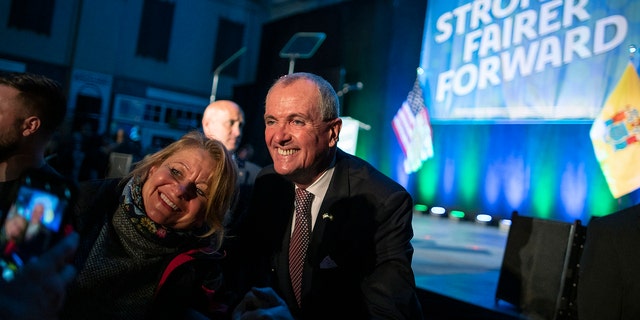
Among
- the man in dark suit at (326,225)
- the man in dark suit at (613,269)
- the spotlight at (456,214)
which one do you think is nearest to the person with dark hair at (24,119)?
the man in dark suit at (326,225)

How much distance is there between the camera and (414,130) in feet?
25.4

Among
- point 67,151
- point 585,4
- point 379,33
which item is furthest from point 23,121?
point 67,151

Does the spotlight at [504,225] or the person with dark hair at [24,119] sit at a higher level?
the person with dark hair at [24,119]

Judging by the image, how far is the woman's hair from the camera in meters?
1.65

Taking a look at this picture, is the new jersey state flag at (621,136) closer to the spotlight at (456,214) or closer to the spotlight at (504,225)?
the spotlight at (504,225)

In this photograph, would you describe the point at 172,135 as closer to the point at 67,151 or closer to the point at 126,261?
the point at 67,151

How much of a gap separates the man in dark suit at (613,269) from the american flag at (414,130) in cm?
583

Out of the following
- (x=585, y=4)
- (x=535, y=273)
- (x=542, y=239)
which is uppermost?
(x=585, y=4)

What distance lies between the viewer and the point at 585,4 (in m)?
5.43

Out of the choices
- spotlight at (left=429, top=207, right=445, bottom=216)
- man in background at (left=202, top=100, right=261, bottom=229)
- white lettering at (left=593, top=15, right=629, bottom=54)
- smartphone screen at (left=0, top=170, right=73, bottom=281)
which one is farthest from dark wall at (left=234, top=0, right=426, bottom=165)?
smartphone screen at (left=0, top=170, right=73, bottom=281)

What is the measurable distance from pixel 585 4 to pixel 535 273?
3.77 meters

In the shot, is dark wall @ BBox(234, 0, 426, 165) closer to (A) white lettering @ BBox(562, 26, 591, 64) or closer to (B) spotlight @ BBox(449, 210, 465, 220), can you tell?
(B) spotlight @ BBox(449, 210, 465, 220)

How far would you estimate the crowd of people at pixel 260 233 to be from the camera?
1472 mm

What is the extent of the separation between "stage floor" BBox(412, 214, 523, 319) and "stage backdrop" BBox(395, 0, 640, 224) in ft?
1.31
